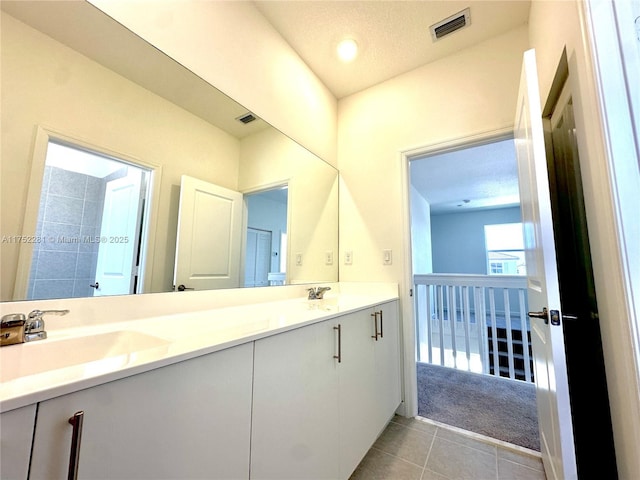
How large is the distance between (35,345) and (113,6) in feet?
4.07

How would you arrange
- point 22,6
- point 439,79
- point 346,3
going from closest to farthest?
1. point 22,6
2. point 346,3
3. point 439,79

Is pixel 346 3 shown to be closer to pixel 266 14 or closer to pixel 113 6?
pixel 266 14

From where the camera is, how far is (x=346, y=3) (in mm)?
1644

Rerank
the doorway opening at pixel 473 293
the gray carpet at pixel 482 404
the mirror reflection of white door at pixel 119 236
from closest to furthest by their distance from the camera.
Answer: the mirror reflection of white door at pixel 119 236
the gray carpet at pixel 482 404
the doorway opening at pixel 473 293

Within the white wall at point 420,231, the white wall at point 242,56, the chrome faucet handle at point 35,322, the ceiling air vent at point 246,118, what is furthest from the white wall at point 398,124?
the white wall at point 420,231

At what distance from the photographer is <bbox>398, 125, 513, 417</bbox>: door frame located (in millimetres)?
1872

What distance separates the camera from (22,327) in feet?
2.41

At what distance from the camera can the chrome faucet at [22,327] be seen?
0.70 meters

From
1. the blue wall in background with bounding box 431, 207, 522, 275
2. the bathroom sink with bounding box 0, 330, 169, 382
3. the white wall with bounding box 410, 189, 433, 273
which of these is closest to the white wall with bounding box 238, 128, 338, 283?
the bathroom sink with bounding box 0, 330, 169, 382

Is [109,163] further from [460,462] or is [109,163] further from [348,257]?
[460,462]

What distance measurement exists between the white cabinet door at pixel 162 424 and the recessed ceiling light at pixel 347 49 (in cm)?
207

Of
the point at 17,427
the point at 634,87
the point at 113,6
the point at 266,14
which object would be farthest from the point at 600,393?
the point at 266,14

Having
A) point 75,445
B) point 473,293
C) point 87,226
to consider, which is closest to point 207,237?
point 87,226

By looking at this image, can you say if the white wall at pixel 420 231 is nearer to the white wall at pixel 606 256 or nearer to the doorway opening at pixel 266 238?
the doorway opening at pixel 266 238
